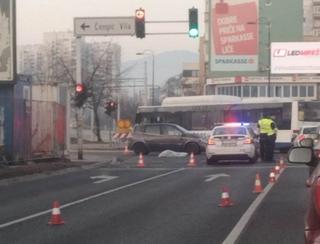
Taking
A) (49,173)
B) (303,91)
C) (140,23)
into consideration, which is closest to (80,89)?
(140,23)

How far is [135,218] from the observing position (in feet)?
37.2

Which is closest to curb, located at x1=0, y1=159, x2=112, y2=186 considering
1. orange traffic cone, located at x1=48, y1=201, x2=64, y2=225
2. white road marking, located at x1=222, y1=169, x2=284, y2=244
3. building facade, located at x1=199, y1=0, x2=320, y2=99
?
white road marking, located at x1=222, y1=169, x2=284, y2=244

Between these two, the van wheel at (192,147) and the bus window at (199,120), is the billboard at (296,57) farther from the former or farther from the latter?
the van wheel at (192,147)

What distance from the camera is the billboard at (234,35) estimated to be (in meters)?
95.6

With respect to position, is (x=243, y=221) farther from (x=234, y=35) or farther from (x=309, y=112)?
(x=234, y=35)

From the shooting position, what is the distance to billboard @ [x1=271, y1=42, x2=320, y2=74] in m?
86.6

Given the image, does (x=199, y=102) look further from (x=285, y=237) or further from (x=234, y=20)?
(x=234, y=20)

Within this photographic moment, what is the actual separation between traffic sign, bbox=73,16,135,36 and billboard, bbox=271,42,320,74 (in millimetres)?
58929

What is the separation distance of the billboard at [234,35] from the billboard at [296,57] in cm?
838

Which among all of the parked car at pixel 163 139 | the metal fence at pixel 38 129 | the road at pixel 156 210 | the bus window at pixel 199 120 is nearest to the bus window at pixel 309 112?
the bus window at pixel 199 120

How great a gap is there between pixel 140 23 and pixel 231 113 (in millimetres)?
16064

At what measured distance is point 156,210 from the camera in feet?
40.5

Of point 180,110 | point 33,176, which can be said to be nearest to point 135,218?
point 33,176

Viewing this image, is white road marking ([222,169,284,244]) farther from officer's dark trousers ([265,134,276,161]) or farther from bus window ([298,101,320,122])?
bus window ([298,101,320,122])
